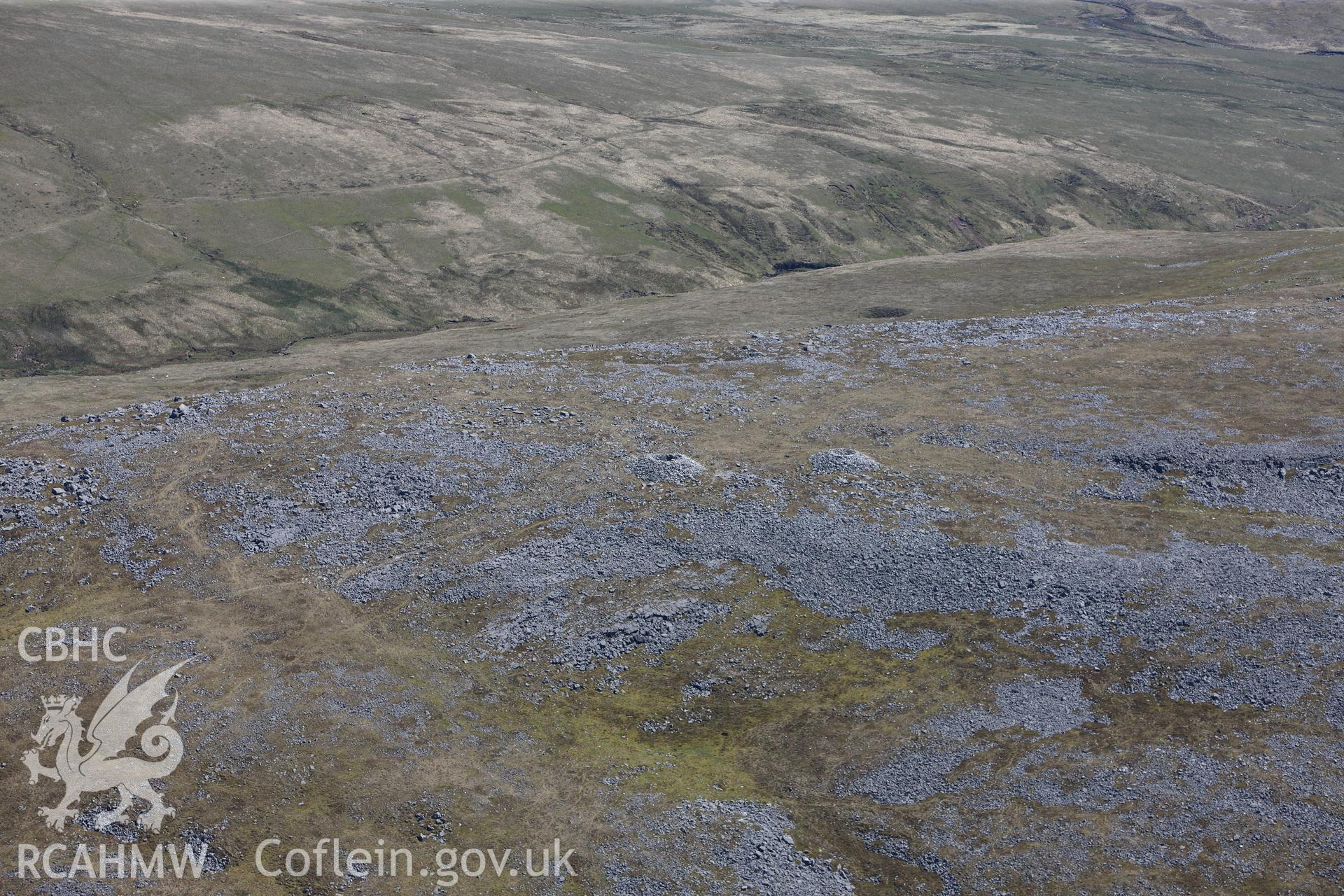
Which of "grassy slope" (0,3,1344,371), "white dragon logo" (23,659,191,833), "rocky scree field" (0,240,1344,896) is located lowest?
"white dragon logo" (23,659,191,833)

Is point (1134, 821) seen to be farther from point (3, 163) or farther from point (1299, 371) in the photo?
point (3, 163)

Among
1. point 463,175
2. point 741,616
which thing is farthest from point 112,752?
point 463,175

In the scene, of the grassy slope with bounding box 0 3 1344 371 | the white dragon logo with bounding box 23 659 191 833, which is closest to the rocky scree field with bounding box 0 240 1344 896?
the white dragon logo with bounding box 23 659 191 833

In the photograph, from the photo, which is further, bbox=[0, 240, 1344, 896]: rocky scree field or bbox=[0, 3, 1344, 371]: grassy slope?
bbox=[0, 3, 1344, 371]: grassy slope

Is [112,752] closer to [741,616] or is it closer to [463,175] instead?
[741,616]

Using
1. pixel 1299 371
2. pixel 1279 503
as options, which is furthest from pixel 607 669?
pixel 1299 371

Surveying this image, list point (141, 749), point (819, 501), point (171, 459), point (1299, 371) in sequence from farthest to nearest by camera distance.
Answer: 1. point (1299, 371)
2. point (171, 459)
3. point (819, 501)
4. point (141, 749)

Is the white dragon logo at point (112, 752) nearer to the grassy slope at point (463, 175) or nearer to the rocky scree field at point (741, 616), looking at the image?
the rocky scree field at point (741, 616)

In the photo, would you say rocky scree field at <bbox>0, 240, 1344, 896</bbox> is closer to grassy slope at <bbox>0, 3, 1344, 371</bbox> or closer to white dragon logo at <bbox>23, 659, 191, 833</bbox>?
white dragon logo at <bbox>23, 659, 191, 833</bbox>
